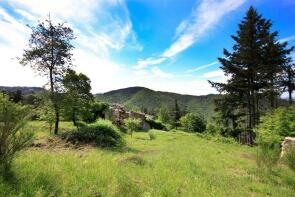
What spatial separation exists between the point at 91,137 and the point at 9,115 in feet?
37.0

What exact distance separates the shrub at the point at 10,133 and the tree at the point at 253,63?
Result: 77.5ft

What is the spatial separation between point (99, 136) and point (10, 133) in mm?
11544

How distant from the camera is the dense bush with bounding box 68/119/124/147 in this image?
15.8m

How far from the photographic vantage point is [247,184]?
7.83 metres

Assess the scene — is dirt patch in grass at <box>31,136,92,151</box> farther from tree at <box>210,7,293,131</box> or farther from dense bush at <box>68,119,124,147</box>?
tree at <box>210,7,293,131</box>

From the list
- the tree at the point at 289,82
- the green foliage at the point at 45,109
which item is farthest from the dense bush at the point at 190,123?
the green foliage at the point at 45,109

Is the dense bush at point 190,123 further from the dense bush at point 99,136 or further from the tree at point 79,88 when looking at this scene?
the dense bush at point 99,136

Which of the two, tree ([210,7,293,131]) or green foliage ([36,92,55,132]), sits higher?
tree ([210,7,293,131])

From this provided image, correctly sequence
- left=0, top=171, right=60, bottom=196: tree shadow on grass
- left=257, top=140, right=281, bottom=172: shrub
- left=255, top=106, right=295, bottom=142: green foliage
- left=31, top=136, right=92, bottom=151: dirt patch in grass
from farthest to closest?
left=255, top=106, right=295, bottom=142: green foliage → left=31, top=136, right=92, bottom=151: dirt patch in grass → left=257, top=140, right=281, bottom=172: shrub → left=0, top=171, right=60, bottom=196: tree shadow on grass

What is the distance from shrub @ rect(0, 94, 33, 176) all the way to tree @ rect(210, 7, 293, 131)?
2362 cm

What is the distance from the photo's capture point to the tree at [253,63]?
23.3 metres

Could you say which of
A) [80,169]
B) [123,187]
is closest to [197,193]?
[123,187]

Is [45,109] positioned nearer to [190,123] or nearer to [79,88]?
[79,88]

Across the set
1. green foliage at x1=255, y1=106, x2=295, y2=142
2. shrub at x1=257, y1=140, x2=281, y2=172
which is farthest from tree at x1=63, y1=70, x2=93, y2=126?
green foliage at x1=255, y1=106, x2=295, y2=142
